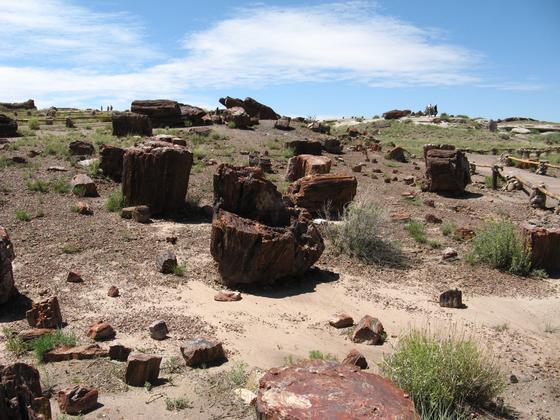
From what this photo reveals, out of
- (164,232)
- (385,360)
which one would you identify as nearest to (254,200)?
(164,232)

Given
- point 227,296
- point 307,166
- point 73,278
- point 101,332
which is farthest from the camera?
point 307,166

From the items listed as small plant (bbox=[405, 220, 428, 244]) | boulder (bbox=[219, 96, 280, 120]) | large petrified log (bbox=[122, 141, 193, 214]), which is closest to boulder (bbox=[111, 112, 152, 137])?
boulder (bbox=[219, 96, 280, 120])

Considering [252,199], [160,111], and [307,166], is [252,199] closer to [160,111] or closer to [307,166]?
[307,166]

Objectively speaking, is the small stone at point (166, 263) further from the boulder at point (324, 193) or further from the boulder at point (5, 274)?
the boulder at point (324, 193)

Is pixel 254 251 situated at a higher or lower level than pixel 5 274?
higher

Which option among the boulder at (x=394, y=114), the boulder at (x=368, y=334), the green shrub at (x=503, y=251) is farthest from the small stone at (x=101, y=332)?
the boulder at (x=394, y=114)

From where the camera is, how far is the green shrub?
1030 cm

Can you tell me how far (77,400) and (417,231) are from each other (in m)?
8.79

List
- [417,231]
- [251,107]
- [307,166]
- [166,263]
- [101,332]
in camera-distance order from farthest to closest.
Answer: [251,107] < [307,166] < [417,231] < [166,263] < [101,332]

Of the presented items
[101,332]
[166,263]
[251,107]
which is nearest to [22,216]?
[166,263]

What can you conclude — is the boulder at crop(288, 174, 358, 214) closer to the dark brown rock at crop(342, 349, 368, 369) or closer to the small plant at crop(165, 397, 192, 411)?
the dark brown rock at crop(342, 349, 368, 369)

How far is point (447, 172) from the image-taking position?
58.9 ft

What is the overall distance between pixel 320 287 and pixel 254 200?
2.04 meters

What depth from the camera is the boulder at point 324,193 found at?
1343 cm
